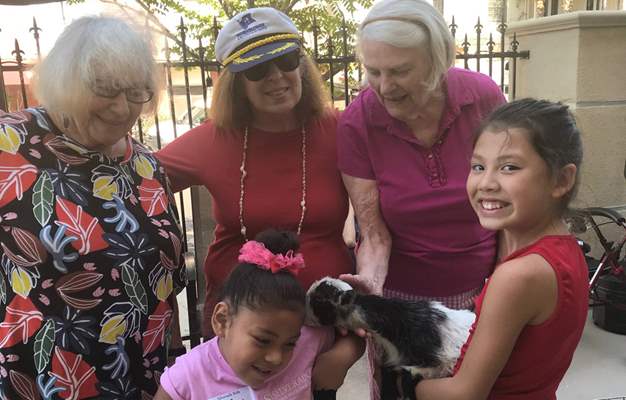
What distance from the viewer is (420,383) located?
63.2 inches

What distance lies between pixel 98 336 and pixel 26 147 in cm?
60

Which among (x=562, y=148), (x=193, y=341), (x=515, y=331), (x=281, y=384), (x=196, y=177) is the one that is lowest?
(x=193, y=341)

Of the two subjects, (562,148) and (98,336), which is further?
(98,336)

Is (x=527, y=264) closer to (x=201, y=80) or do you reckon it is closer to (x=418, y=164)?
(x=418, y=164)

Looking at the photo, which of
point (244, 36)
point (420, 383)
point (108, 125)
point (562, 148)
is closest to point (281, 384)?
point (420, 383)

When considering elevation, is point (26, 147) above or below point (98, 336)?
above

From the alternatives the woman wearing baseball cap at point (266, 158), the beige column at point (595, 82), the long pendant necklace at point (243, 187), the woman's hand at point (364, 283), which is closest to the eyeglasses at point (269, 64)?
the woman wearing baseball cap at point (266, 158)

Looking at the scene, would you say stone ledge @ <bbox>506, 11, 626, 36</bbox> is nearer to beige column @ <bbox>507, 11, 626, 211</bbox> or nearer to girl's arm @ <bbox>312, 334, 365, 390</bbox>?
beige column @ <bbox>507, 11, 626, 211</bbox>

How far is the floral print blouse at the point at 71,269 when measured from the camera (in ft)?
5.22

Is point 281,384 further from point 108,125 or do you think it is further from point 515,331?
point 108,125

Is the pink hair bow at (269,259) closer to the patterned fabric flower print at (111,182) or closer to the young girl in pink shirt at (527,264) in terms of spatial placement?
the patterned fabric flower print at (111,182)

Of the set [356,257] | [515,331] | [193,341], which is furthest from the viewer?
[193,341]

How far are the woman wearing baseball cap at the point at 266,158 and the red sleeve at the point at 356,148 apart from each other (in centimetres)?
10

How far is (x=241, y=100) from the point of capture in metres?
2.24
